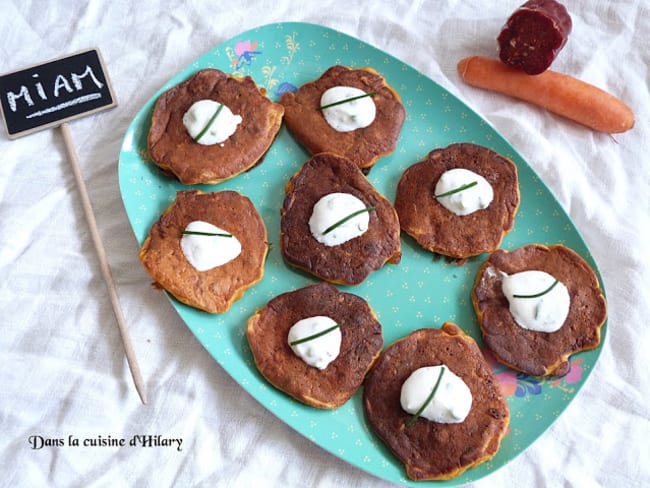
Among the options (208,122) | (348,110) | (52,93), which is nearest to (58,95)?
(52,93)

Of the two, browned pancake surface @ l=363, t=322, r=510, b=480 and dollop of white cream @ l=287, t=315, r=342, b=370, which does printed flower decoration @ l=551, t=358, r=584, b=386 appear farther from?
dollop of white cream @ l=287, t=315, r=342, b=370

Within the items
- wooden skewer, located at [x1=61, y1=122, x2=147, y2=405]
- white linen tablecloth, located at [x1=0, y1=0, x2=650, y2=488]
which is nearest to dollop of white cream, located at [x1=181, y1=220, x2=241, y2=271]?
white linen tablecloth, located at [x1=0, y1=0, x2=650, y2=488]

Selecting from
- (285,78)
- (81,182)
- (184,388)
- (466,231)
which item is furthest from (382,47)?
(184,388)

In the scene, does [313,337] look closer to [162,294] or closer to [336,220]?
[336,220]

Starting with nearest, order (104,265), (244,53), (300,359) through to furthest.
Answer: (300,359) < (104,265) < (244,53)

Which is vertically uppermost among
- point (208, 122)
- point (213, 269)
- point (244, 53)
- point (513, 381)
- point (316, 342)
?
point (244, 53)

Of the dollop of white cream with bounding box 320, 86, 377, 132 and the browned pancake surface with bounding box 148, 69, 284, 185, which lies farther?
the dollop of white cream with bounding box 320, 86, 377, 132

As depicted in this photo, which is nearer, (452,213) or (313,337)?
(313,337)
